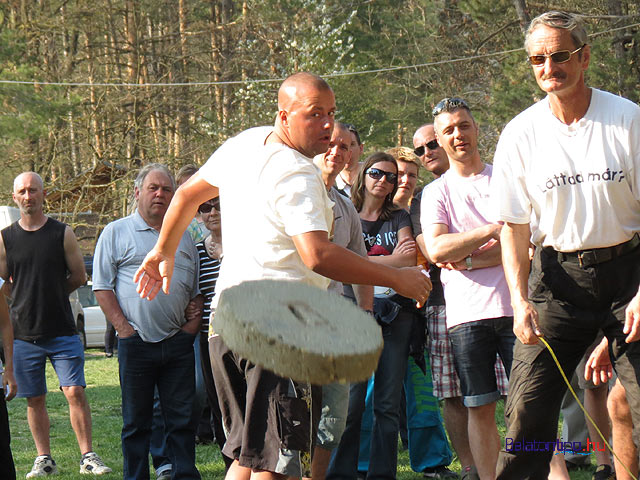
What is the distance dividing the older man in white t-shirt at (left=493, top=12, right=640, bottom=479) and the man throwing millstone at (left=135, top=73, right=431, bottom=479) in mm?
851

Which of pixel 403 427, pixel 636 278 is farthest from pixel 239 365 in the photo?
pixel 403 427

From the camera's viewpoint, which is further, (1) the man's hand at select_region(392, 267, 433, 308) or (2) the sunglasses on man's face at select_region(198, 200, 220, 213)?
(2) the sunglasses on man's face at select_region(198, 200, 220, 213)

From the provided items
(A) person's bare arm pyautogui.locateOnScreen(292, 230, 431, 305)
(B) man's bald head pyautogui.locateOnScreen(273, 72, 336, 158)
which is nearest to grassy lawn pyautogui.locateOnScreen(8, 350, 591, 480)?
(A) person's bare arm pyautogui.locateOnScreen(292, 230, 431, 305)

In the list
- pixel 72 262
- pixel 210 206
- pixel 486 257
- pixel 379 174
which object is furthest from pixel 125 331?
pixel 486 257

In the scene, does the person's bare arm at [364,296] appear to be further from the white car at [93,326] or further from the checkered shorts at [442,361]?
the white car at [93,326]

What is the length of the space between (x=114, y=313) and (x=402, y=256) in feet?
6.45

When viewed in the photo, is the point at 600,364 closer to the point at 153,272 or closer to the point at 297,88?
the point at 297,88

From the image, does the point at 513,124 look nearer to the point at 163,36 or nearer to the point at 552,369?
the point at 552,369

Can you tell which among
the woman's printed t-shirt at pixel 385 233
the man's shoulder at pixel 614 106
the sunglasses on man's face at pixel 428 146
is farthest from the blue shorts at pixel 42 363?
the man's shoulder at pixel 614 106

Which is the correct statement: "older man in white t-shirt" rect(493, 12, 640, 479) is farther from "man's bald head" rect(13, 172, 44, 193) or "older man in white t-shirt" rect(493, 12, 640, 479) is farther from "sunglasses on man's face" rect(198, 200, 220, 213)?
"man's bald head" rect(13, 172, 44, 193)

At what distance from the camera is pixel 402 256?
596 cm

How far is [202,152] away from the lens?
29.0 m

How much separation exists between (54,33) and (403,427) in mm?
24140

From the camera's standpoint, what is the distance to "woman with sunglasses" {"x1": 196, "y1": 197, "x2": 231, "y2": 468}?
6.59m
